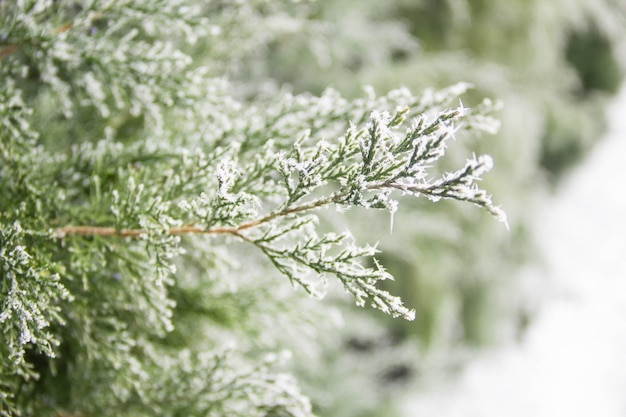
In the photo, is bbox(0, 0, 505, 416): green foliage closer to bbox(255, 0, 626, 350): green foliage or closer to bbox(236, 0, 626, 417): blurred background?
bbox(236, 0, 626, 417): blurred background

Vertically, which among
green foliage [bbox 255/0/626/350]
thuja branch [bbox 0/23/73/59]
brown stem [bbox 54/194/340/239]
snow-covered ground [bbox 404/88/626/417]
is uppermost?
snow-covered ground [bbox 404/88/626/417]

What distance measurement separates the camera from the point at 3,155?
0.99m

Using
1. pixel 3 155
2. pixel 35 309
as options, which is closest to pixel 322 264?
pixel 35 309

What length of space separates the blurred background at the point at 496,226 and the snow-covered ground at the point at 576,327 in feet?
0.07

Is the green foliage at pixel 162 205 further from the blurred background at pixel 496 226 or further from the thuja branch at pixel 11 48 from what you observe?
the blurred background at pixel 496 226

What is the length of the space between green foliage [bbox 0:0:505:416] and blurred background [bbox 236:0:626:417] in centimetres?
58

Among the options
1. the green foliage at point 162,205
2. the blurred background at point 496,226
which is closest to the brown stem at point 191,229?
the green foliage at point 162,205

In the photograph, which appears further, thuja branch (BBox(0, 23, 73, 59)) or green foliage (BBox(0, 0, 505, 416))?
thuja branch (BBox(0, 23, 73, 59))

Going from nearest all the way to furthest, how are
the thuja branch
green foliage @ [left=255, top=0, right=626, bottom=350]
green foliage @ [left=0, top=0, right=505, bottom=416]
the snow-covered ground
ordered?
green foliage @ [left=0, top=0, right=505, bottom=416]
the thuja branch
green foliage @ [left=255, top=0, right=626, bottom=350]
the snow-covered ground

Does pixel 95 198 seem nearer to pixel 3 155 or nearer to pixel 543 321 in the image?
pixel 3 155

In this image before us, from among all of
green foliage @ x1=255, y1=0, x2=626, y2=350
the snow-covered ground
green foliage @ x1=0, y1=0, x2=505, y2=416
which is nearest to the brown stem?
green foliage @ x1=0, y1=0, x2=505, y2=416

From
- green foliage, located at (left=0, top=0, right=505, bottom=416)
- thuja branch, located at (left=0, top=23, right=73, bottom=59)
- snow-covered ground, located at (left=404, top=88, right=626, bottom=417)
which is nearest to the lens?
green foliage, located at (left=0, top=0, right=505, bottom=416)

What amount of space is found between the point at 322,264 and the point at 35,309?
40 cm

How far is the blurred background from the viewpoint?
9.35 ft
